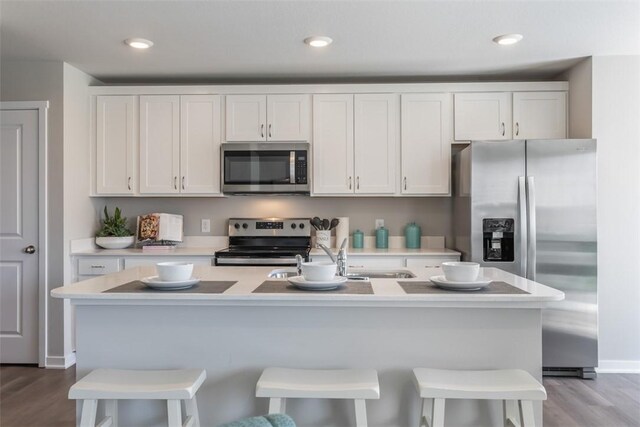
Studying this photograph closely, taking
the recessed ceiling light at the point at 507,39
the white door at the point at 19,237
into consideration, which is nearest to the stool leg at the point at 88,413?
the white door at the point at 19,237

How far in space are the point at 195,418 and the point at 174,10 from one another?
7.19 feet

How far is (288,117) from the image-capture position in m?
3.80

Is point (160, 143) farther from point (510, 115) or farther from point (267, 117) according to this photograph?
point (510, 115)

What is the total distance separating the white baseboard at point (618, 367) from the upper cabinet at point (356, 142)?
2040mm

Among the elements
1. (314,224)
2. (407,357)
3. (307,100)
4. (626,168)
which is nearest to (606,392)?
(626,168)

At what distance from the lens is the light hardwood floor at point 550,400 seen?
100 inches

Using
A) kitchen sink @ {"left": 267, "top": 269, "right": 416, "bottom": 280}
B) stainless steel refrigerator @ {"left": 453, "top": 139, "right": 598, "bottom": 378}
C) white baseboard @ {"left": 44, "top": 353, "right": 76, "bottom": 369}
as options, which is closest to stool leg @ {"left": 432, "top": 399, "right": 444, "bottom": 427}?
kitchen sink @ {"left": 267, "top": 269, "right": 416, "bottom": 280}

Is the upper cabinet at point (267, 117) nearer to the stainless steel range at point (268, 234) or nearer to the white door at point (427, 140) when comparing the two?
the stainless steel range at point (268, 234)

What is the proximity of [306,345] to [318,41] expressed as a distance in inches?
81.2

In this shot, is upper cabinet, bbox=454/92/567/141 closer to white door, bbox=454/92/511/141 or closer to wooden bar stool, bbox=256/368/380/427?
white door, bbox=454/92/511/141

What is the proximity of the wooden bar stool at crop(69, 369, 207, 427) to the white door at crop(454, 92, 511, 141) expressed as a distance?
2.90 m

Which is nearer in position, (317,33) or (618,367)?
(317,33)

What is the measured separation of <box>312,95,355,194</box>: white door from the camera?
149 inches

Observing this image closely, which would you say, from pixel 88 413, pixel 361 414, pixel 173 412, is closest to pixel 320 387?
pixel 361 414
